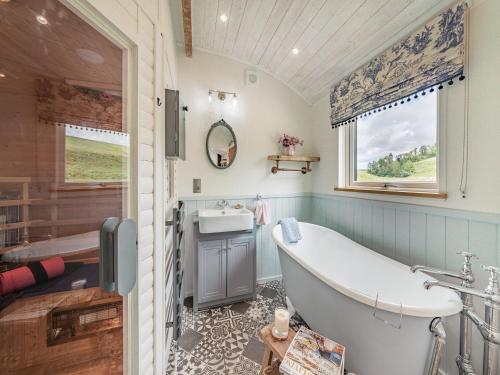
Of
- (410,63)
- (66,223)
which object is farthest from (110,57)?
(410,63)

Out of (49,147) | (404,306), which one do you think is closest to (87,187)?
(49,147)

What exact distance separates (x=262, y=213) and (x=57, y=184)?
70.5 inches

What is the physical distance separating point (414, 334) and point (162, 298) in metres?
1.31

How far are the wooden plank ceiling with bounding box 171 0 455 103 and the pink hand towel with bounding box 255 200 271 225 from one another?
5.25 ft

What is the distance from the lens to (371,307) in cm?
102

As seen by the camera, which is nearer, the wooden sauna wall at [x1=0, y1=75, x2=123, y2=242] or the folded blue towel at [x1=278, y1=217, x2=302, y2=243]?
the wooden sauna wall at [x1=0, y1=75, x2=123, y2=242]

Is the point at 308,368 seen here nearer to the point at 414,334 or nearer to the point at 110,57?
the point at 414,334

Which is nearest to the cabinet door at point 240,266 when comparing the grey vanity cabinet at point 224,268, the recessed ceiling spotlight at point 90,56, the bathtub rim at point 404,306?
the grey vanity cabinet at point 224,268

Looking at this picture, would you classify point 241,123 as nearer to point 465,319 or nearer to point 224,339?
point 224,339

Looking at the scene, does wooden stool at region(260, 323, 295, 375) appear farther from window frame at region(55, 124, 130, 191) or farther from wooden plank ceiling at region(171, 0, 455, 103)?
wooden plank ceiling at region(171, 0, 455, 103)

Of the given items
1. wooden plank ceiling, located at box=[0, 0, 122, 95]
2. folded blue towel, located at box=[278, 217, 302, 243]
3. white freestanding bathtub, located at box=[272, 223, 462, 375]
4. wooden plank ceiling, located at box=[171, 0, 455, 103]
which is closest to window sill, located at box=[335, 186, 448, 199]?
white freestanding bathtub, located at box=[272, 223, 462, 375]

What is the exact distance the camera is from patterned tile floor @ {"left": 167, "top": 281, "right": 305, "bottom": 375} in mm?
1378

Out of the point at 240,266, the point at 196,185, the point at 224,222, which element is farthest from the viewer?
the point at 196,185

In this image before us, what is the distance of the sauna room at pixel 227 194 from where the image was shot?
80 centimetres
